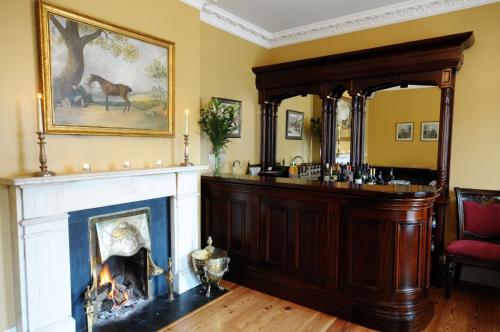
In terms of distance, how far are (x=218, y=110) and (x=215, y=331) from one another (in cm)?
219

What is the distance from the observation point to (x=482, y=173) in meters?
3.43

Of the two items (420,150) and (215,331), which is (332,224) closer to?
(215,331)

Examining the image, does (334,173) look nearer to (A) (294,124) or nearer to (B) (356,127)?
(B) (356,127)

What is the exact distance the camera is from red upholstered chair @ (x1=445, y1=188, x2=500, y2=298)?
2975 mm

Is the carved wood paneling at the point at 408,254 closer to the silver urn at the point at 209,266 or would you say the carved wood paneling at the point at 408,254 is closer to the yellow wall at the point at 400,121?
the silver urn at the point at 209,266

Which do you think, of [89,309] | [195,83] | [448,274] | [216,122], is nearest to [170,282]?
[89,309]

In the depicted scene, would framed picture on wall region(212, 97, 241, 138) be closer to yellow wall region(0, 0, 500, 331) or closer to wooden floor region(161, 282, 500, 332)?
yellow wall region(0, 0, 500, 331)

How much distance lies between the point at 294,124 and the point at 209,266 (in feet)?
9.98

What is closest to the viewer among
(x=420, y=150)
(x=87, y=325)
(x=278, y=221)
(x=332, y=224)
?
(x=87, y=325)

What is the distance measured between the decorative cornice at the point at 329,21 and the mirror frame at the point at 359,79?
517mm

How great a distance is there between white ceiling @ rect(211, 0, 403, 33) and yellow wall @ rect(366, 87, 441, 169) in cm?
124

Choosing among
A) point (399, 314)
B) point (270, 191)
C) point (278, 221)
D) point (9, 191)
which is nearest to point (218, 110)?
point (270, 191)

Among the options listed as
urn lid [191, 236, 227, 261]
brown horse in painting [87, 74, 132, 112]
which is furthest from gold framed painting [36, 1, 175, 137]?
urn lid [191, 236, 227, 261]

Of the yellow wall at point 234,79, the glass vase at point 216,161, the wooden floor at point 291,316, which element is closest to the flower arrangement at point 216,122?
the glass vase at point 216,161
